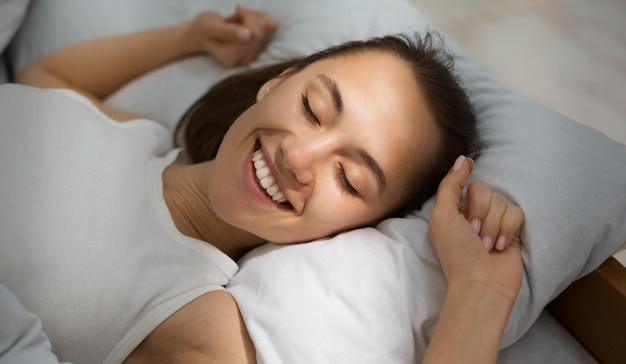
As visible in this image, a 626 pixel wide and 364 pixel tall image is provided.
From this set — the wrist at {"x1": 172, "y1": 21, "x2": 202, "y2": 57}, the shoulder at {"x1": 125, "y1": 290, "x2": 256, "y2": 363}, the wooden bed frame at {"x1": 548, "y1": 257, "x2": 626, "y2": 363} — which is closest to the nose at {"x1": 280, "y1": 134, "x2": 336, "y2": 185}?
the shoulder at {"x1": 125, "y1": 290, "x2": 256, "y2": 363}

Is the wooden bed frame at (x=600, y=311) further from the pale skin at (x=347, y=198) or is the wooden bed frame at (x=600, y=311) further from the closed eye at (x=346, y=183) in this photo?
the closed eye at (x=346, y=183)

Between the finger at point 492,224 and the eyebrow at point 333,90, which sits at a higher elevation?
the eyebrow at point 333,90

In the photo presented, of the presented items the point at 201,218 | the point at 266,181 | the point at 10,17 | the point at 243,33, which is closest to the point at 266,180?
the point at 266,181

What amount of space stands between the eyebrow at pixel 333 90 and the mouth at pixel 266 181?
5.4 inches

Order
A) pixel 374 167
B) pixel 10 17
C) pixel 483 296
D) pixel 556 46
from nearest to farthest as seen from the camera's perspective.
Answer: pixel 483 296 < pixel 374 167 < pixel 10 17 < pixel 556 46

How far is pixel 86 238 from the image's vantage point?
1.00 meters

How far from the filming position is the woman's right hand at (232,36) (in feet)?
4.55

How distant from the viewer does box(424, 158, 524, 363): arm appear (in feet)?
2.67

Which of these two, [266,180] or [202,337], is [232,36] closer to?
[266,180]

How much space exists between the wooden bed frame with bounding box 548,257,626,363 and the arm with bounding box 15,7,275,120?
0.83m

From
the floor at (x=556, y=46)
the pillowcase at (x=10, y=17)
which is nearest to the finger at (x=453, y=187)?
the floor at (x=556, y=46)

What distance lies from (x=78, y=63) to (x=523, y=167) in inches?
37.5

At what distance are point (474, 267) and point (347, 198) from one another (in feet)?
0.69

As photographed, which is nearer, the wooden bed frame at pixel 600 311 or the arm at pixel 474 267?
the arm at pixel 474 267
